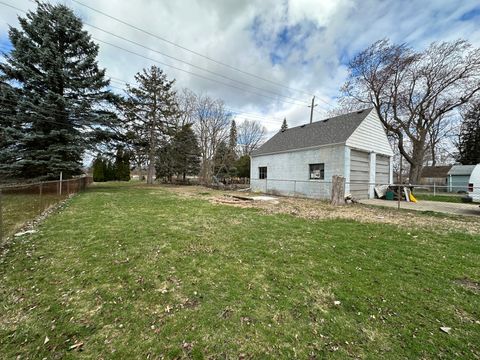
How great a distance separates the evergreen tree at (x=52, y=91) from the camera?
13352 mm

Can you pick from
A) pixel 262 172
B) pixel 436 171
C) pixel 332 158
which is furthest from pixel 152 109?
pixel 436 171

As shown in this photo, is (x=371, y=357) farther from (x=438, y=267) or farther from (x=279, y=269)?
(x=438, y=267)

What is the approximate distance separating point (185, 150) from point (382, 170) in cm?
2136

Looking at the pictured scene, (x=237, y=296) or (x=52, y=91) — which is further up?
(x=52, y=91)

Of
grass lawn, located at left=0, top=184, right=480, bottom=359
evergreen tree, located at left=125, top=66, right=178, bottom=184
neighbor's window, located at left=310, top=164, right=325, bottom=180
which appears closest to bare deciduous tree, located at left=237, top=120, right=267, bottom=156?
evergreen tree, located at left=125, top=66, right=178, bottom=184

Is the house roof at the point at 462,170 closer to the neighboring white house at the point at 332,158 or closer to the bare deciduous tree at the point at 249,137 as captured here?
the neighboring white house at the point at 332,158

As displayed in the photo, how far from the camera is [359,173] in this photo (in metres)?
13.0

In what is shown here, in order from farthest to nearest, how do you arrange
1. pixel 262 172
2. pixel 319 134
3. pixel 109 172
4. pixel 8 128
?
pixel 109 172
pixel 262 172
pixel 319 134
pixel 8 128

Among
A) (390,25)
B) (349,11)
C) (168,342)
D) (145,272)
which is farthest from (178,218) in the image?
(390,25)

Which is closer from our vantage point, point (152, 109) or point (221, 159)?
point (152, 109)

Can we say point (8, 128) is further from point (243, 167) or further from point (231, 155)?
point (243, 167)

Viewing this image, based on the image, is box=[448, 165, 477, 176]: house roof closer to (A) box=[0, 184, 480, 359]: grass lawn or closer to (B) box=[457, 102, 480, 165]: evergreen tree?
(B) box=[457, 102, 480, 165]: evergreen tree

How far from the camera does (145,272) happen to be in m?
3.26

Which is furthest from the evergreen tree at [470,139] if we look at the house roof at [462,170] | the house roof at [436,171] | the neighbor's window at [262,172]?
the neighbor's window at [262,172]
